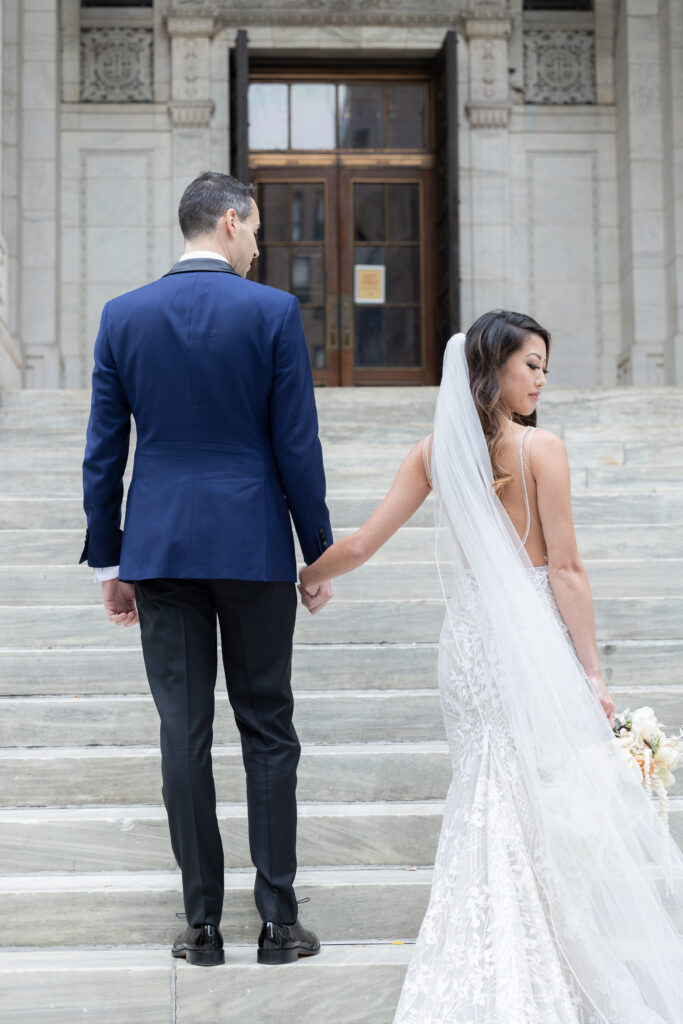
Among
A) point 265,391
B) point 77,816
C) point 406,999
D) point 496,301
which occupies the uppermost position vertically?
point 496,301

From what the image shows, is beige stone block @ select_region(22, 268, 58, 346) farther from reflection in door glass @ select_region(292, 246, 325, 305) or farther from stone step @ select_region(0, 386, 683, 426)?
stone step @ select_region(0, 386, 683, 426)

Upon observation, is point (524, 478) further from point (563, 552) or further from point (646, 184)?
point (646, 184)

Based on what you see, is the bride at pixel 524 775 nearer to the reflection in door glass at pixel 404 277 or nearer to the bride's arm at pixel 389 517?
the bride's arm at pixel 389 517

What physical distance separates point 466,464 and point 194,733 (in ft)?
3.16

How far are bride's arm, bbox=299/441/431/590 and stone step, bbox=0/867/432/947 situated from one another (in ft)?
3.42

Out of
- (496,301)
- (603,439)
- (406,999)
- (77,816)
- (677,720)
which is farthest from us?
(496,301)

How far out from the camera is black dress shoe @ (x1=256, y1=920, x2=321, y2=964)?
3006 mm

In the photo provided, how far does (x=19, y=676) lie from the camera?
439cm

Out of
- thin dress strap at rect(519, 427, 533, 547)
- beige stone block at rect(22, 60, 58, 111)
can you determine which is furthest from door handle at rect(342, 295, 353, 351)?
thin dress strap at rect(519, 427, 533, 547)

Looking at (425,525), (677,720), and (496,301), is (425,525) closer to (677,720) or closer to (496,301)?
(677,720)

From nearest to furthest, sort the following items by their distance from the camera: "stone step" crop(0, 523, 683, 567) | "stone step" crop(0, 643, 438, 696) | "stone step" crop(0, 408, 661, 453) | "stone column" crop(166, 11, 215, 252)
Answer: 1. "stone step" crop(0, 643, 438, 696)
2. "stone step" crop(0, 523, 683, 567)
3. "stone step" crop(0, 408, 661, 453)
4. "stone column" crop(166, 11, 215, 252)

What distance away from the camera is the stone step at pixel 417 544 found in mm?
5367

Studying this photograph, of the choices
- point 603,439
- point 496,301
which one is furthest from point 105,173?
point 603,439

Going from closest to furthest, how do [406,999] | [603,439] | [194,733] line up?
1. [406,999]
2. [194,733]
3. [603,439]
